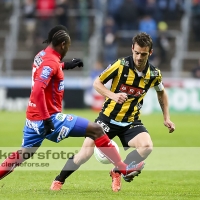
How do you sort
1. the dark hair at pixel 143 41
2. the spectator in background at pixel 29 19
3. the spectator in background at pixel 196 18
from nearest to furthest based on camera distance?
1. the dark hair at pixel 143 41
2. the spectator in background at pixel 196 18
3. the spectator in background at pixel 29 19

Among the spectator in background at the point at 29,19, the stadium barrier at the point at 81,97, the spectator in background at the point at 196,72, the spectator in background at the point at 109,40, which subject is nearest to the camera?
the stadium barrier at the point at 81,97

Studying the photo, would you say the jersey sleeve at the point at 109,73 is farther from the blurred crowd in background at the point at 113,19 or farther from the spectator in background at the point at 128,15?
the spectator in background at the point at 128,15

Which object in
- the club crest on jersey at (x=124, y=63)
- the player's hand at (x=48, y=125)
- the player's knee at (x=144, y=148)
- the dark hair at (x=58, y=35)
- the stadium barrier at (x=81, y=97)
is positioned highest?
the dark hair at (x=58, y=35)

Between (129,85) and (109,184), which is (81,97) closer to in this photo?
(109,184)

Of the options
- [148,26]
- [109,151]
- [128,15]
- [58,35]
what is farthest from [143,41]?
[128,15]

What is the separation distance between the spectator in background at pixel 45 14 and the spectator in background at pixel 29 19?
0.27m

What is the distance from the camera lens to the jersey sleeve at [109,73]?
8.14 meters

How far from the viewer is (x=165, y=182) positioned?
352 inches

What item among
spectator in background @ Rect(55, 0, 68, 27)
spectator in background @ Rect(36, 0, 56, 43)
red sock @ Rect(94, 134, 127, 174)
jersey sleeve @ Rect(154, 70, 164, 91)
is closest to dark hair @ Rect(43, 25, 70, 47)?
red sock @ Rect(94, 134, 127, 174)

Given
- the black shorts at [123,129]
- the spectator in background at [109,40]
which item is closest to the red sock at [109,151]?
the black shorts at [123,129]

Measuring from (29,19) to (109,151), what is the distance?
19086mm

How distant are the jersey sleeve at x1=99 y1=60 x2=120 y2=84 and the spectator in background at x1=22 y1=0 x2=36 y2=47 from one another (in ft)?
59.0

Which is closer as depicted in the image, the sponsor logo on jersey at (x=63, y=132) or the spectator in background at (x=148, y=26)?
the sponsor logo on jersey at (x=63, y=132)

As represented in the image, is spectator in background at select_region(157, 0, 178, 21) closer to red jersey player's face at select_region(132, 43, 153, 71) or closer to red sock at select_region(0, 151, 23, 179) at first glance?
red jersey player's face at select_region(132, 43, 153, 71)
